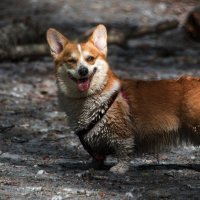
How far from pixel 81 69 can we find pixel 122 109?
603 mm

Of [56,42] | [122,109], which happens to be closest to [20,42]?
[56,42]

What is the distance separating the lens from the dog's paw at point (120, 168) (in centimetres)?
667

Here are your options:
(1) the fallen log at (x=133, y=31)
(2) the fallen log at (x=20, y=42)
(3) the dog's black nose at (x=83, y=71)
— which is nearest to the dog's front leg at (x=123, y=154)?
(3) the dog's black nose at (x=83, y=71)

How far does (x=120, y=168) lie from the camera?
6.70 m

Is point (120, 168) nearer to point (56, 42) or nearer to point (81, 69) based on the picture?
point (81, 69)

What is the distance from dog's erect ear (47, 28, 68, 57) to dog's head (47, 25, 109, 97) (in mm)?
134

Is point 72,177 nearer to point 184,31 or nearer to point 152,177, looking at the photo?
point 152,177

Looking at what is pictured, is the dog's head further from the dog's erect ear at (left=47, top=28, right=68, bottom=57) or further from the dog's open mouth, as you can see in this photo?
the dog's erect ear at (left=47, top=28, right=68, bottom=57)

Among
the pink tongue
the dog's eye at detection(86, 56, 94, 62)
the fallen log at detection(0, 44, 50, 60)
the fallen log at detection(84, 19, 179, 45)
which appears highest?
the dog's eye at detection(86, 56, 94, 62)

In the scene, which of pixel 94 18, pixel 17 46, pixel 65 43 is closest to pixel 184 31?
pixel 94 18

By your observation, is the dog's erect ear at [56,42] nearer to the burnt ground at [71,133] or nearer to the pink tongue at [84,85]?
the pink tongue at [84,85]

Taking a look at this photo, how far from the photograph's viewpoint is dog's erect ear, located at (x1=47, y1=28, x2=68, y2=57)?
7.09 metres

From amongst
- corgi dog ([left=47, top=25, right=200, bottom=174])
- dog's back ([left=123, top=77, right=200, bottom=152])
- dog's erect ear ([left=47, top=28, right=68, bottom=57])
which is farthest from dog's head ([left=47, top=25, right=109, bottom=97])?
dog's back ([left=123, top=77, right=200, bottom=152])

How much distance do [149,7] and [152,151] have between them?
12562 millimetres
